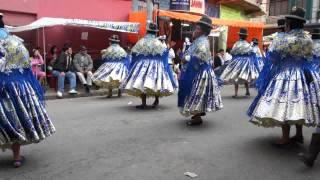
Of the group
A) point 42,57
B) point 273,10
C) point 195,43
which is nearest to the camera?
point 195,43

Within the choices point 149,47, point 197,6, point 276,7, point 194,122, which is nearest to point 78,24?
point 149,47

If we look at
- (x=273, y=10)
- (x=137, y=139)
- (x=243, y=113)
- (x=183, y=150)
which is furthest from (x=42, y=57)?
(x=273, y=10)

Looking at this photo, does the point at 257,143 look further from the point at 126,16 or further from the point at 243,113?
the point at 126,16

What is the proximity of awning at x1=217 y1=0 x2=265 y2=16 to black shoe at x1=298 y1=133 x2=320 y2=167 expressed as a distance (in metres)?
21.9

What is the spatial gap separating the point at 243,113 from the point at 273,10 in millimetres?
30997

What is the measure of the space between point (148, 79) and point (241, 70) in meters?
4.09

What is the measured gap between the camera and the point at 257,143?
7035mm

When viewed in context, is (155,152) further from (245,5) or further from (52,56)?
(245,5)

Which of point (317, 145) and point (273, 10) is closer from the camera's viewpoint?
point (317, 145)

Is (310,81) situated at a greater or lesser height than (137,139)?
greater

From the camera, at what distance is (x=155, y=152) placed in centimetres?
641

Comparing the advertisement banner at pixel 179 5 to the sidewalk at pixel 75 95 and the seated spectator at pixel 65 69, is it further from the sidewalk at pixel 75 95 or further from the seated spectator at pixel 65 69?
the seated spectator at pixel 65 69

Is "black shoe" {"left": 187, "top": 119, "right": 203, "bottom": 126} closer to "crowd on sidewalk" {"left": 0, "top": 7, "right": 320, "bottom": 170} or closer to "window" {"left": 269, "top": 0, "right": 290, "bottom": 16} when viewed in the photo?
"crowd on sidewalk" {"left": 0, "top": 7, "right": 320, "bottom": 170}

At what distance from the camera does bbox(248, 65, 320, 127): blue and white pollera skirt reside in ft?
19.4
